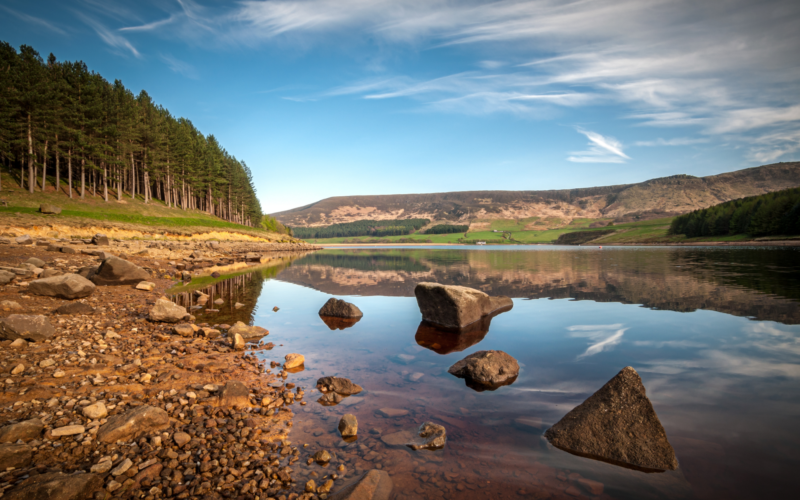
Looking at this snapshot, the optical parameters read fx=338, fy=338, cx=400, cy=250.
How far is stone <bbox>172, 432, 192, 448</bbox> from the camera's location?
522cm

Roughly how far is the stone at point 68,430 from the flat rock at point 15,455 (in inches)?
16.7

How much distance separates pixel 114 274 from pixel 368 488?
1896 cm

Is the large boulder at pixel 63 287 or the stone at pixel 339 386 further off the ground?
the large boulder at pixel 63 287

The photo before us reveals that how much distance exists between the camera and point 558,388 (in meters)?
8.45

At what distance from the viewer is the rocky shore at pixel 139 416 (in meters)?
4.37

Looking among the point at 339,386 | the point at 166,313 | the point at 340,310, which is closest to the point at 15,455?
the point at 339,386

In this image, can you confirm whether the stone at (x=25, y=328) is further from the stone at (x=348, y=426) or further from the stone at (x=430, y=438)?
the stone at (x=430, y=438)

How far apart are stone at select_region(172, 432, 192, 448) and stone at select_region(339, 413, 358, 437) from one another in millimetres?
2453

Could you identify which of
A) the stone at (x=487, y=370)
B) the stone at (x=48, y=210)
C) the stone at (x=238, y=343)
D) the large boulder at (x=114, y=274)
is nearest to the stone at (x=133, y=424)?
the stone at (x=238, y=343)

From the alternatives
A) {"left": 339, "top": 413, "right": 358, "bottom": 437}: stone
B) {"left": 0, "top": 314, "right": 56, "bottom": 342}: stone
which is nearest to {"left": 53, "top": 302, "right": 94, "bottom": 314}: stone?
{"left": 0, "top": 314, "right": 56, "bottom": 342}: stone

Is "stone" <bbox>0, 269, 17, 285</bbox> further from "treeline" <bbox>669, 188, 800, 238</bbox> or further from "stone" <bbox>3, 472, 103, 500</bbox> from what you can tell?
"treeline" <bbox>669, 188, 800, 238</bbox>

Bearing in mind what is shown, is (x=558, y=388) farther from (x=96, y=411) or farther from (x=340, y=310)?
(x=340, y=310)

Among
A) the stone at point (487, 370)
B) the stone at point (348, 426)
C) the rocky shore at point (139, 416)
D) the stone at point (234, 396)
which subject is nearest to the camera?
the rocky shore at point (139, 416)

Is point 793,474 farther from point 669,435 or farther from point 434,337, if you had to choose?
point 434,337
